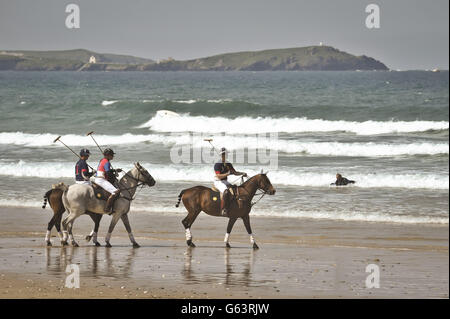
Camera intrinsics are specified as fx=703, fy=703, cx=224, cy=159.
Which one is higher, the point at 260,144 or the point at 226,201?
the point at 260,144

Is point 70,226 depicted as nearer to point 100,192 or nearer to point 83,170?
point 100,192

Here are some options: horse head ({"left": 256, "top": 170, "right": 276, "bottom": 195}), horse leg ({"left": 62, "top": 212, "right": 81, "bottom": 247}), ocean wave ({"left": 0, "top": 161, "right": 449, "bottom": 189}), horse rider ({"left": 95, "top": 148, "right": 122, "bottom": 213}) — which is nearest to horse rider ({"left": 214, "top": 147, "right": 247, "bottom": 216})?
horse head ({"left": 256, "top": 170, "right": 276, "bottom": 195})

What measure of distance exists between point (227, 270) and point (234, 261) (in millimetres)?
912

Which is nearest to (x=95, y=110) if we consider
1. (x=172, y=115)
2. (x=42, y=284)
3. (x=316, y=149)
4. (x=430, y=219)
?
(x=172, y=115)

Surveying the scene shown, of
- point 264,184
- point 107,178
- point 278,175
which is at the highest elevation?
point 107,178

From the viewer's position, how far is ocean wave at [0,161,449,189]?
2550 centimetres

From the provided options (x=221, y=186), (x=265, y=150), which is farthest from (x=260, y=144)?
(x=221, y=186)

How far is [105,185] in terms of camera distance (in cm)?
1609

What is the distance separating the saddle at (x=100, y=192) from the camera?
1605cm

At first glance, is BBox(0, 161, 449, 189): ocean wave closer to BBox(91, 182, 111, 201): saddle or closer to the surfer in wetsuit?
the surfer in wetsuit

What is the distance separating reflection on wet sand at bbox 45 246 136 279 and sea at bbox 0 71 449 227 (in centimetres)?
604
